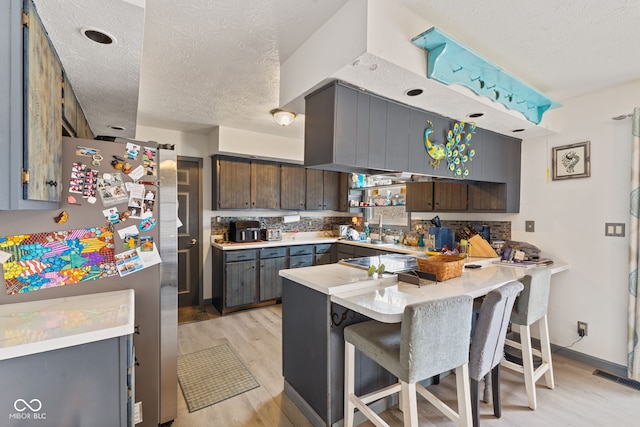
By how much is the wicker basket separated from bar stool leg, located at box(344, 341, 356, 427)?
822 millimetres

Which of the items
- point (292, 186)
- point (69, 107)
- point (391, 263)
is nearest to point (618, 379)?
point (391, 263)

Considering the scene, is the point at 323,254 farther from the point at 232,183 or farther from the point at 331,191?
the point at 232,183

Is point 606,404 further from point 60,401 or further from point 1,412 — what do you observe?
point 1,412

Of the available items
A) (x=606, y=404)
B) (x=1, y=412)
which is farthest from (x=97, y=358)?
(x=606, y=404)

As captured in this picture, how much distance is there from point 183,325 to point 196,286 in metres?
0.76

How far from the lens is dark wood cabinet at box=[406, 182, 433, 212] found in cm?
379

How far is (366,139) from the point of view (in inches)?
76.7

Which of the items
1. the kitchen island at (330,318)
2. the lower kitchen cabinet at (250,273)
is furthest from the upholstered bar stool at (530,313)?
the lower kitchen cabinet at (250,273)

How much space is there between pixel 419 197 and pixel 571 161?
5.20ft

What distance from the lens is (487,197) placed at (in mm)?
3271

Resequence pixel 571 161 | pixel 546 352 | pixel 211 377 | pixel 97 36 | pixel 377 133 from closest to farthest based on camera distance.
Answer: pixel 97 36
pixel 377 133
pixel 546 352
pixel 211 377
pixel 571 161

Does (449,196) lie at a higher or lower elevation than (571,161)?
lower

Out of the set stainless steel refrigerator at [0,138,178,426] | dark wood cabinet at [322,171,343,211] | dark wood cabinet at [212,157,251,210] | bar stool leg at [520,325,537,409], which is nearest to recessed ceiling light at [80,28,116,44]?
stainless steel refrigerator at [0,138,178,426]

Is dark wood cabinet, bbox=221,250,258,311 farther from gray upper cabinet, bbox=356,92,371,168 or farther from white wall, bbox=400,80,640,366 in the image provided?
white wall, bbox=400,80,640,366
